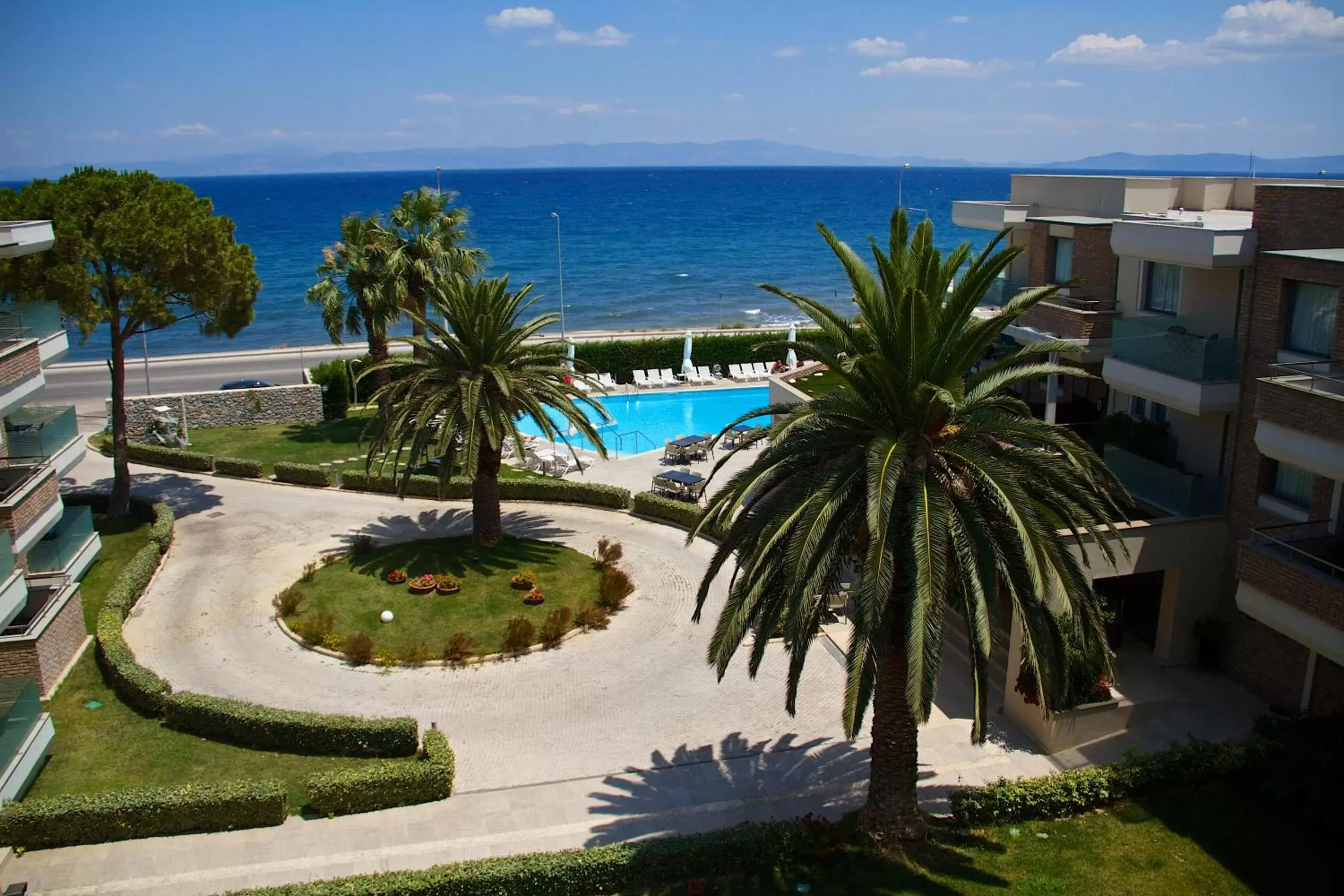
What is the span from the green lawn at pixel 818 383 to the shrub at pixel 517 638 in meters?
14.3

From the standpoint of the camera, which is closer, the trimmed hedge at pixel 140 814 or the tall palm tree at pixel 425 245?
the trimmed hedge at pixel 140 814

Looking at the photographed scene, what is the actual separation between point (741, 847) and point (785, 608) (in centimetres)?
364

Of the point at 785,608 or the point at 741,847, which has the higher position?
the point at 785,608

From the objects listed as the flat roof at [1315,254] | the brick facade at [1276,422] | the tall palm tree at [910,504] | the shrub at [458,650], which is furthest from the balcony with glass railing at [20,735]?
the flat roof at [1315,254]

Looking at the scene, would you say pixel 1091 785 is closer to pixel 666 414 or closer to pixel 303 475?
pixel 303 475

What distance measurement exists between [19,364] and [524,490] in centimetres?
1402

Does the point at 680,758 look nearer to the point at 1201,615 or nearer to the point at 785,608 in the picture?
the point at 785,608

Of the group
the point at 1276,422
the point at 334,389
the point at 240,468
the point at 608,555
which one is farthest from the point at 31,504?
the point at 1276,422

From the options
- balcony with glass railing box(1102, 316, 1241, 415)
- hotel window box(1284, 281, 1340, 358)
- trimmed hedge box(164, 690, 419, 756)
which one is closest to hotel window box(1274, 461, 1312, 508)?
balcony with glass railing box(1102, 316, 1241, 415)

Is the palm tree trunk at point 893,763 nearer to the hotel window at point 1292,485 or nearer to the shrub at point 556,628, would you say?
the hotel window at point 1292,485

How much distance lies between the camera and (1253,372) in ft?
60.7

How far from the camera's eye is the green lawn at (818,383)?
1410 inches

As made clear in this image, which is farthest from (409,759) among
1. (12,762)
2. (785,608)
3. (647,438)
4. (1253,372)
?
(647,438)

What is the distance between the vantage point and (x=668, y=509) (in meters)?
29.9
